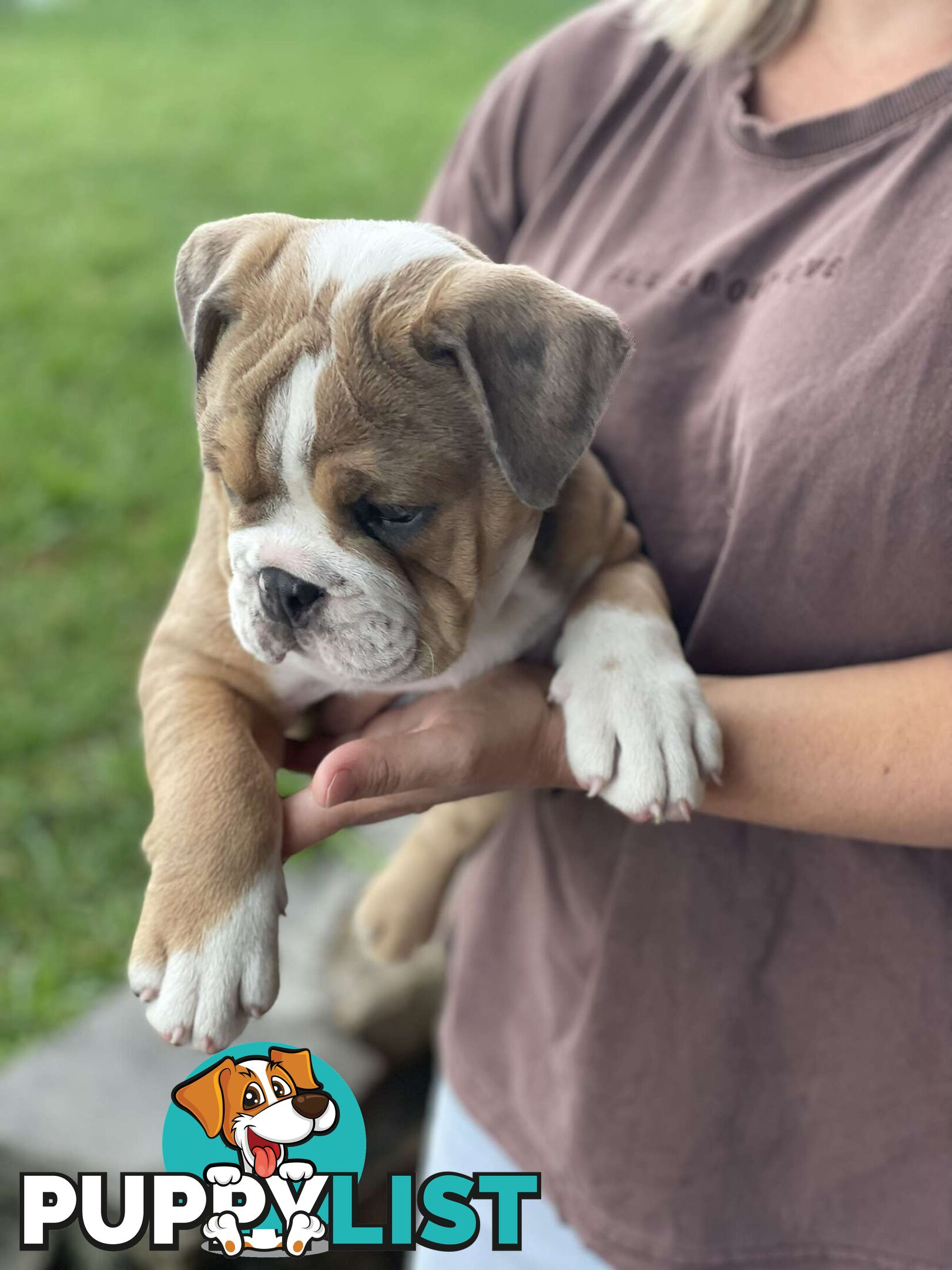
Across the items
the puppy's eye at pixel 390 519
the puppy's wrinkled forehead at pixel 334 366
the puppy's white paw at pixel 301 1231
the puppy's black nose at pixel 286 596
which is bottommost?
the puppy's white paw at pixel 301 1231

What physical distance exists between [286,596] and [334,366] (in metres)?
0.28

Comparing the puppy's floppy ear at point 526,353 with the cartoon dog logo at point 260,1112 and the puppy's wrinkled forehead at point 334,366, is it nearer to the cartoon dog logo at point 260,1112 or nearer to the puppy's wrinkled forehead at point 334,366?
the puppy's wrinkled forehead at point 334,366

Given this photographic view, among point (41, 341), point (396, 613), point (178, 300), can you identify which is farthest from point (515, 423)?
point (41, 341)

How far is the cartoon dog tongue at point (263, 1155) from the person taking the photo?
1408 millimetres

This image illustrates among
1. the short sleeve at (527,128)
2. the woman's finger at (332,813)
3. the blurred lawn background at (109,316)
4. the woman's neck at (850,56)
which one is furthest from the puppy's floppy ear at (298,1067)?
the blurred lawn background at (109,316)

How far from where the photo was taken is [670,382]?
1.76 metres

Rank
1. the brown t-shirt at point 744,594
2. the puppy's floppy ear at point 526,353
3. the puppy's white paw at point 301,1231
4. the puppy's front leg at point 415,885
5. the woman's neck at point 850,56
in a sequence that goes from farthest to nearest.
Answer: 1. the puppy's front leg at point 415,885
2. the woman's neck at point 850,56
3. the brown t-shirt at point 744,594
4. the puppy's white paw at point 301,1231
5. the puppy's floppy ear at point 526,353

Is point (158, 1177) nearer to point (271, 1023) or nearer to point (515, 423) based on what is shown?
point (515, 423)

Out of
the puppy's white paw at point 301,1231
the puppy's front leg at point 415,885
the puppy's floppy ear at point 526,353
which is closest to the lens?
the puppy's floppy ear at point 526,353

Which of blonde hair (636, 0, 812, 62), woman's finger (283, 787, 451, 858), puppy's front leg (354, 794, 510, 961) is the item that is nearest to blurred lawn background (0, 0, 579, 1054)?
blonde hair (636, 0, 812, 62)

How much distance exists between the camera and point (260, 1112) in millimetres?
1422

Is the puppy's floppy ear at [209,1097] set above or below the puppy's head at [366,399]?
below

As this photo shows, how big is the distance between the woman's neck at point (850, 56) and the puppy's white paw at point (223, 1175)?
63.6 inches

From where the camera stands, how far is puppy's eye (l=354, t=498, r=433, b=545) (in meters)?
1.41
